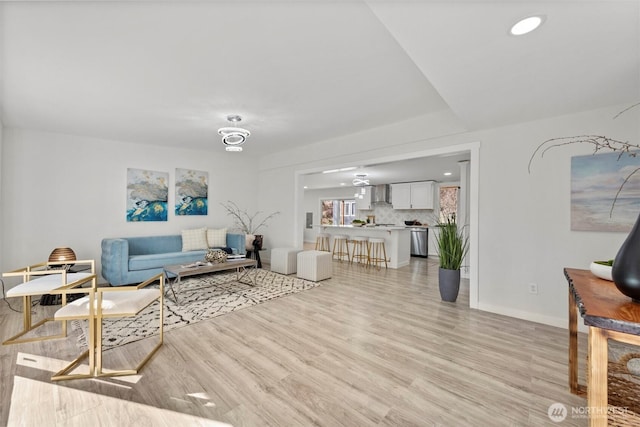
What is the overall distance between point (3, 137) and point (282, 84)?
4.59 m

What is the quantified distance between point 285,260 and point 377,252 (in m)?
2.42

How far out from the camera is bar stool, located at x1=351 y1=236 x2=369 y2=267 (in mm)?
6463

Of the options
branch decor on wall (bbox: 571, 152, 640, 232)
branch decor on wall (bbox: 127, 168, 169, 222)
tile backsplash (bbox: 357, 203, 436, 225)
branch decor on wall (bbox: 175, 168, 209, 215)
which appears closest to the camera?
branch decor on wall (bbox: 571, 152, 640, 232)

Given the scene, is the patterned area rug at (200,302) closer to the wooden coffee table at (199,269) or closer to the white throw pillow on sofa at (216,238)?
the wooden coffee table at (199,269)

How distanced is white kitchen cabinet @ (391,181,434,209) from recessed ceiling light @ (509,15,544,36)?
6.95 metres

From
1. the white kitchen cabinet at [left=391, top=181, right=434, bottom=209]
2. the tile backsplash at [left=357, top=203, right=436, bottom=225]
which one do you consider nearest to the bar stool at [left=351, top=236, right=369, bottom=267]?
the white kitchen cabinet at [left=391, top=181, right=434, bottom=209]

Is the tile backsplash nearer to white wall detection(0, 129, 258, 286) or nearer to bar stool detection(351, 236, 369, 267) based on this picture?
bar stool detection(351, 236, 369, 267)

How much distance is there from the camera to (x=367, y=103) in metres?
3.35

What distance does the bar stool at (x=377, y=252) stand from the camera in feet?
20.4

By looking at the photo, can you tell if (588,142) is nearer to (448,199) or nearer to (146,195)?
(448,199)

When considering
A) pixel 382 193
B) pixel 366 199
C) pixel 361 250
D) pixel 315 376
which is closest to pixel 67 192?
pixel 315 376

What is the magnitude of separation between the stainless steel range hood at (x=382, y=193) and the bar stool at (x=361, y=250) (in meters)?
3.06

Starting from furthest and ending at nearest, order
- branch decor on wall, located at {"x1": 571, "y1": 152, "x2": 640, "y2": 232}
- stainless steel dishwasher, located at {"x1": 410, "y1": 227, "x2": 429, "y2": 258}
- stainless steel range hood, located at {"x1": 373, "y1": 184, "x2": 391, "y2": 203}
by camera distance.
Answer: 1. stainless steel range hood, located at {"x1": 373, "y1": 184, "x2": 391, "y2": 203}
2. stainless steel dishwasher, located at {"x1": 410, "y1": 227, "x2": 429, "y2": 258}
3. branch decor on wall, located at {"x1": 571, "y1": 152, "x2": 640, "y2": 232}

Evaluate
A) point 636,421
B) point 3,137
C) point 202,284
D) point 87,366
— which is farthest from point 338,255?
point 3,137
